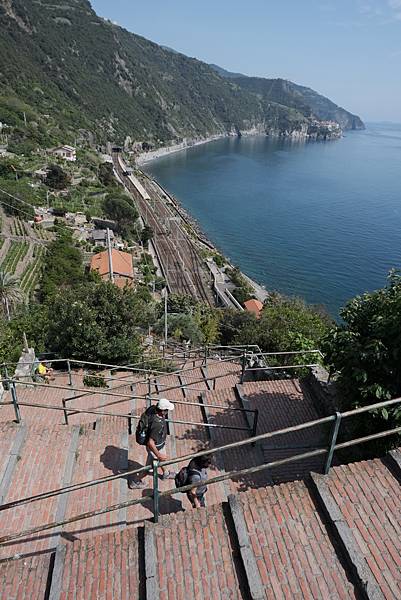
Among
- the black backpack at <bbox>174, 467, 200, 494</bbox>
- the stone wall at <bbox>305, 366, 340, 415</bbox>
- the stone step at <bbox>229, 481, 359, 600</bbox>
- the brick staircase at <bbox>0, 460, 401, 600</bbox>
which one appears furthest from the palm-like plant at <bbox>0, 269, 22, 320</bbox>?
the stone step at <bbox>229, 481, 359, 600</bbox>

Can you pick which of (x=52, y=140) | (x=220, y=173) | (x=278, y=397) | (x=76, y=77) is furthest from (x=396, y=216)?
(x=76, y=77)

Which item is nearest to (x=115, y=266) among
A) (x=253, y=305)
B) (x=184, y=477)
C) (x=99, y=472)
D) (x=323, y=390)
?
(x=253, y=305)

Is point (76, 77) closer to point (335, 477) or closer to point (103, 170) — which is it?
point (103, 170)

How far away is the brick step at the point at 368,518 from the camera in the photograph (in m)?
3.45

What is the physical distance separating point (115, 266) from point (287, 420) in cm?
4165

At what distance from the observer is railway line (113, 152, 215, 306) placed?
52156mm

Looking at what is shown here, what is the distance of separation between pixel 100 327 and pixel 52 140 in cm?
9810

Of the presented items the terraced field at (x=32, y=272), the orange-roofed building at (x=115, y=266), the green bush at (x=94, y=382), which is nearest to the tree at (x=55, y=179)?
the orange-roofed building at (x=115, y=266)

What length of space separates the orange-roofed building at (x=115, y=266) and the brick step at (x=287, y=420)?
120 feet

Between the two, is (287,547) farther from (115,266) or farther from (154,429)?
(115,266)

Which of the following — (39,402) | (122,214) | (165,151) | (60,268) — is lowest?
(122,214)

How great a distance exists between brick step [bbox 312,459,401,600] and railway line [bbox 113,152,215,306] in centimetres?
4408

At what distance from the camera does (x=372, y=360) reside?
5.48 m

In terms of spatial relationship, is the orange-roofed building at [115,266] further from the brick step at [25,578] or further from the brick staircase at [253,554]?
the brick staircase at [253,554]
